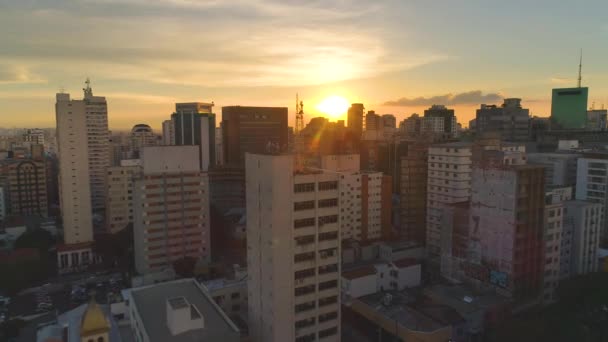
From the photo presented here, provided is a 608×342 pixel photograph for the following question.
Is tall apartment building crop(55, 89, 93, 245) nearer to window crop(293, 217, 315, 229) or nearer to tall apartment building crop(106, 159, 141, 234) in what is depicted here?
tall apartment building crop(106, 159, 141, 234)

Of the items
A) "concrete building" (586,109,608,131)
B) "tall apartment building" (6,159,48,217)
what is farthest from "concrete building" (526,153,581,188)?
"tall apartment building" (6,159,48,217)

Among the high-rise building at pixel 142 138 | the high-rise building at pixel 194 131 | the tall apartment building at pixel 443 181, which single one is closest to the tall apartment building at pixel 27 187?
the high-rise building at pixel 194 131

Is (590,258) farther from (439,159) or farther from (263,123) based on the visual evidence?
(263,123)

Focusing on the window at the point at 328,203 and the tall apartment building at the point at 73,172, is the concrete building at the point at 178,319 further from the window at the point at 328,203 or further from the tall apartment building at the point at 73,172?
the tall apartment building at the point at 73,172

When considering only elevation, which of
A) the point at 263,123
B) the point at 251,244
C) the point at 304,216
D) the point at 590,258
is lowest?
the point at 590,258

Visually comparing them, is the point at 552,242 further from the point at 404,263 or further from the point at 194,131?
the point at 194,131

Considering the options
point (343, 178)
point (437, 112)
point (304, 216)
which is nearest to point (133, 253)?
point (343, 178)
